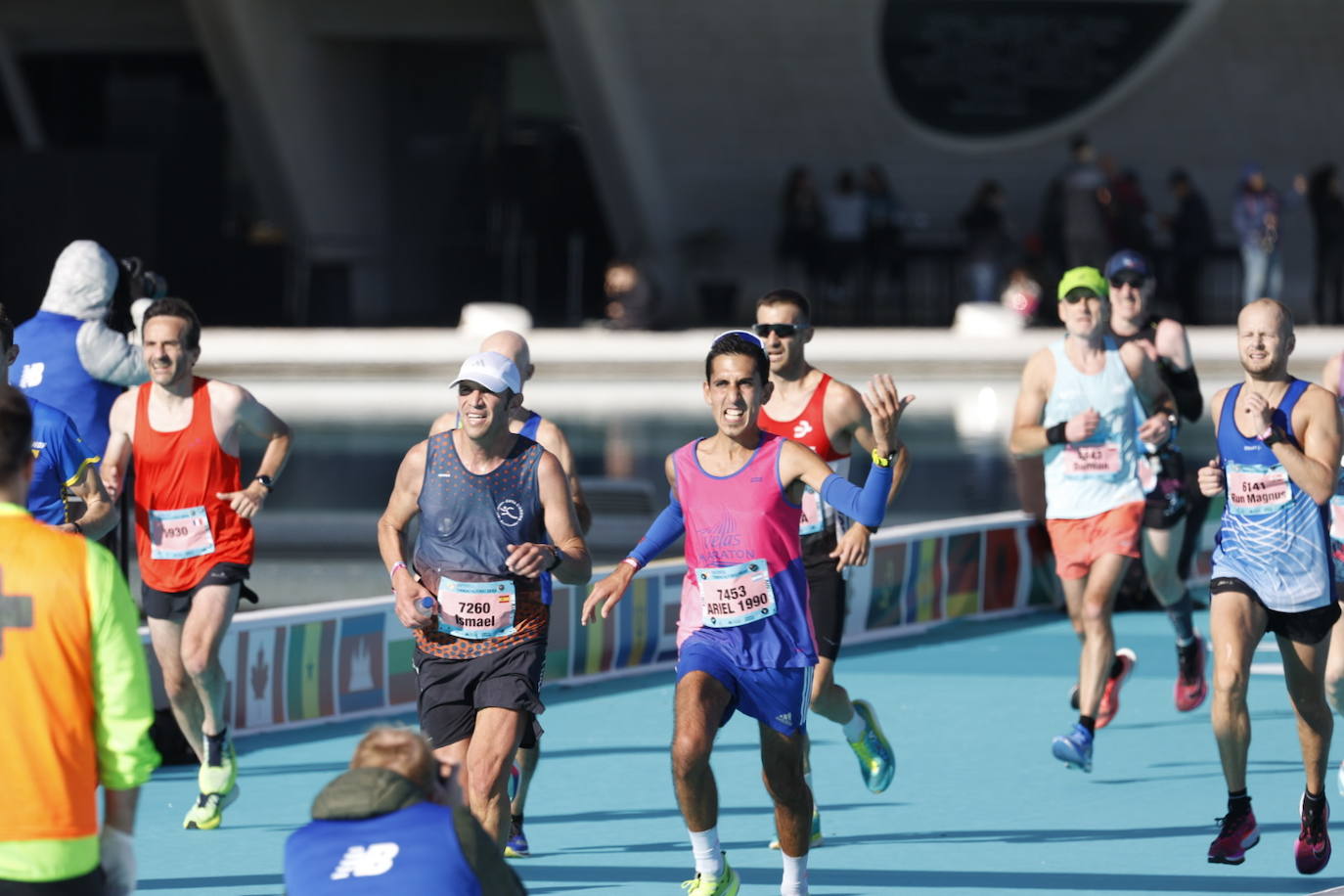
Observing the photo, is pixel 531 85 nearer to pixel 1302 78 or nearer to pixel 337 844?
pixel 1302 78

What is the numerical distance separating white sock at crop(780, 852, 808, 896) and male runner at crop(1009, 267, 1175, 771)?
8.70 feet

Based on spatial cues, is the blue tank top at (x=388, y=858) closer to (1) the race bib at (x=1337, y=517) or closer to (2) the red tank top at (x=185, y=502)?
(2) the red tank top at (x=185, y=502)

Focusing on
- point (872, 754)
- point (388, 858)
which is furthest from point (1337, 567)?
point (388, 858)

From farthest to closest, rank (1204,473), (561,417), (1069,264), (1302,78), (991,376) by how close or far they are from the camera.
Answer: (1302,78), (1069,264), (991,376), (561,417), (1204,473)

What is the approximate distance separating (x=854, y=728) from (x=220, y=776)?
88.9 inches

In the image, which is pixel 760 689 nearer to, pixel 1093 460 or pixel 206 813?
pixel 206 813

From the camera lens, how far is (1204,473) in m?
7.24

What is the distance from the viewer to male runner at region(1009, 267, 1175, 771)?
29.3 feet

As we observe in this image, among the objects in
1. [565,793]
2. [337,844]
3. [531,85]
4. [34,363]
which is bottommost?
[565,793]

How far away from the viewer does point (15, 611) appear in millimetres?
4199

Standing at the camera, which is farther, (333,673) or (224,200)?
(224,200)

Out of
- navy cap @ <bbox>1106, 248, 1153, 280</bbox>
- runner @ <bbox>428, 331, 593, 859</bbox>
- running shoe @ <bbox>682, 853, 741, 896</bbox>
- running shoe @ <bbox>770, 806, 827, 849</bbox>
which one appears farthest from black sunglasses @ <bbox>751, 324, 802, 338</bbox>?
navy cap @ <bbox>1106, 248, 1153, 280</bbox>

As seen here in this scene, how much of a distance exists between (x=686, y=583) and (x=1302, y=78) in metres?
29.0

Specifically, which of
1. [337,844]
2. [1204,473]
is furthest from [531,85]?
[337,844]
